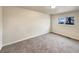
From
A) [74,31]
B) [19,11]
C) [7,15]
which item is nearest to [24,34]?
[19,11]

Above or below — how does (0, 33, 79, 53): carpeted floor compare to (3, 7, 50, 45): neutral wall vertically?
below

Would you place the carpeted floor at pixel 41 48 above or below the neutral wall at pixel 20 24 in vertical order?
below

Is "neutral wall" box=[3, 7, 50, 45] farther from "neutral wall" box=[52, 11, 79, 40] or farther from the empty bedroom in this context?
"neutral wall" box=[52, 11, 79, 40]

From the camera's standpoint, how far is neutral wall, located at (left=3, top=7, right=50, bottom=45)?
442 centimetres

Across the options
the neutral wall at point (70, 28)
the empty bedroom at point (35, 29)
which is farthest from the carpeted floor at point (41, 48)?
the neutral wall at point (70, 28)

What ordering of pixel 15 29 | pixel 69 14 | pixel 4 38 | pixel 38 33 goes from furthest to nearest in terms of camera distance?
pixel 38 33 < pixel 69 14 < pixel 15 29 < pixel 4 38

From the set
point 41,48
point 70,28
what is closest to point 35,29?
point 70,28

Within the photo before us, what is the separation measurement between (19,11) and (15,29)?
0.99 meters

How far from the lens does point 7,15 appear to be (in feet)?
14.3

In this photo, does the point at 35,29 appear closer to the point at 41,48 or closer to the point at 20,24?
the point at 20,24

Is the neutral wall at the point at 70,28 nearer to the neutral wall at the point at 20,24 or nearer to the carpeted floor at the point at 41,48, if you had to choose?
the carpeted floor at the point at 41,48

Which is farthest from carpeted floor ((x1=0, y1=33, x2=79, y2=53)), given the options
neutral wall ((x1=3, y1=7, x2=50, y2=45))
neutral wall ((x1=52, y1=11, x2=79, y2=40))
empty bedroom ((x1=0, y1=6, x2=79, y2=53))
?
neutral wall ((x1=52, y1=11, x2=79, y2=40))

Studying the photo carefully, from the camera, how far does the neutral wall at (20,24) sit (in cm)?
442
